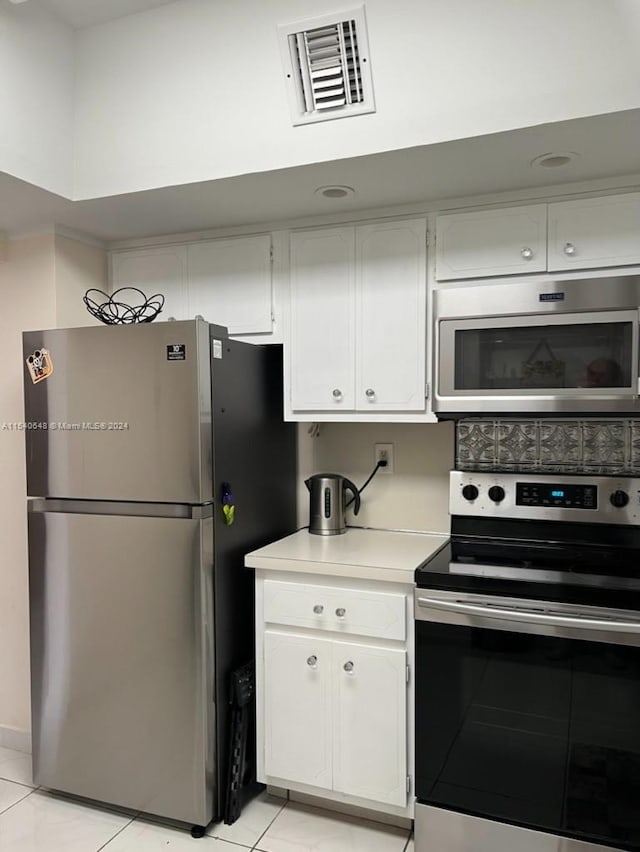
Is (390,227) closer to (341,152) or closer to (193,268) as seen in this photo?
(341,152)

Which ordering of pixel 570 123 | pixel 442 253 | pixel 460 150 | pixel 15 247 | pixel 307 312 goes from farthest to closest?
pixel 15 247 < pixel 307 312 < pixel 442 253 < pixel 460 150 < pixel 570 123

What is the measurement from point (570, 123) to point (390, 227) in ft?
2.39

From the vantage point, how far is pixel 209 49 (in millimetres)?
1930

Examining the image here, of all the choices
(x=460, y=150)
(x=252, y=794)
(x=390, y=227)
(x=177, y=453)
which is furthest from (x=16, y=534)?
(x=460, y=150)

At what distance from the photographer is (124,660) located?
6.90 feet

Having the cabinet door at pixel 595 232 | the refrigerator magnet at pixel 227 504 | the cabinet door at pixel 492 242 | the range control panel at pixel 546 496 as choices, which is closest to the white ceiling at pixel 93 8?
the cabinet door at pixel 492 242

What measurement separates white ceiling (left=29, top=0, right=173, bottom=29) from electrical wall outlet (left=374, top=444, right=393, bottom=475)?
169 cm

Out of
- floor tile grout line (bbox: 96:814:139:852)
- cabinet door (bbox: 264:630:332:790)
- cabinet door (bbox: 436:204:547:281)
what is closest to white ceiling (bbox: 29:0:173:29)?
cabinet door (bbox: 436:204:547:281)

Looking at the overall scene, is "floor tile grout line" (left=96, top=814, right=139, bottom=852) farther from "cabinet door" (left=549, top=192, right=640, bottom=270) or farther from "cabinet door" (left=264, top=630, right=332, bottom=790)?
"cabinet door" (left=549, top=192, right=640, bottom=270)

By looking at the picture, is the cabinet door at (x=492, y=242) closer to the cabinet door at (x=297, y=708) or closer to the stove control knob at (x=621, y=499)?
the stove control knob at (x=621, y=499)

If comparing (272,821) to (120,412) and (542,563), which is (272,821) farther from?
(120,412)

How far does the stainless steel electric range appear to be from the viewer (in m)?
1.62

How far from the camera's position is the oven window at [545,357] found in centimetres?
184

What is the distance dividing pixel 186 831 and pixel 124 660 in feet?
1.93
